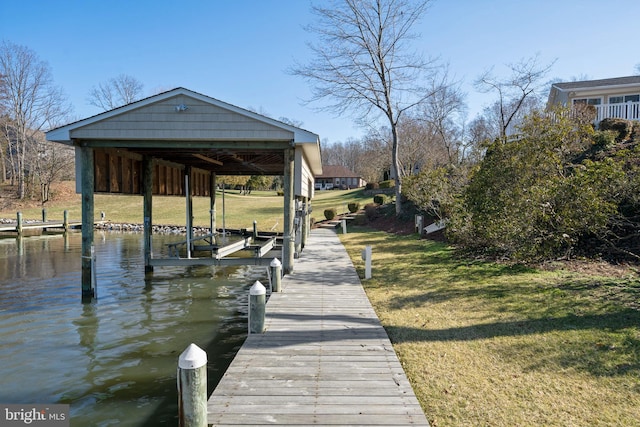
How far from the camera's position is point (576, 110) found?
19.0 meters

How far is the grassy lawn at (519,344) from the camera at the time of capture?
3.82m

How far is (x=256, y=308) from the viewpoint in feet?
19.2

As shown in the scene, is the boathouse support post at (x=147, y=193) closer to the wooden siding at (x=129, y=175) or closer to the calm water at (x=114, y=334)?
the wooden siding at (x=129, y=175)

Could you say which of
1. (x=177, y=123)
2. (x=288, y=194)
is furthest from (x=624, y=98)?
(x=177, y=123)

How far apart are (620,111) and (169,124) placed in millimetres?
23014

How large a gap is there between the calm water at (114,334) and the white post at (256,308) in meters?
0.79

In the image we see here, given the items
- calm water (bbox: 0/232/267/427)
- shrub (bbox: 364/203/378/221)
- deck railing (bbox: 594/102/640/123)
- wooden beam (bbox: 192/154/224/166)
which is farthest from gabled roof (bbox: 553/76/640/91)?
calm water (bbox: 0/232/267/427)

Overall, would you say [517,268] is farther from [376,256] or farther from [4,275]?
[4,275]

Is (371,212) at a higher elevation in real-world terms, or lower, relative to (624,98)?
lower

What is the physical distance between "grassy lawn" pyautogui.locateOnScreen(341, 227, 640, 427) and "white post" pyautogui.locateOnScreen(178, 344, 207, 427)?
2046 mm

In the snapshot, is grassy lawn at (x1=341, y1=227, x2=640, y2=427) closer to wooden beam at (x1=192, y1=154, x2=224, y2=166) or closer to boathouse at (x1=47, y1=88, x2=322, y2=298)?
boathouse at (x1=47, y1=88, x2=322, y2=298)

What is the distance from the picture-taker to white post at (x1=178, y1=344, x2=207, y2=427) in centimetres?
317

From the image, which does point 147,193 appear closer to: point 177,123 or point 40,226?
point 177,123

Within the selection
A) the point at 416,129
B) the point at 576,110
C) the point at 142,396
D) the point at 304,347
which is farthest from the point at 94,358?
the point at 416,129
